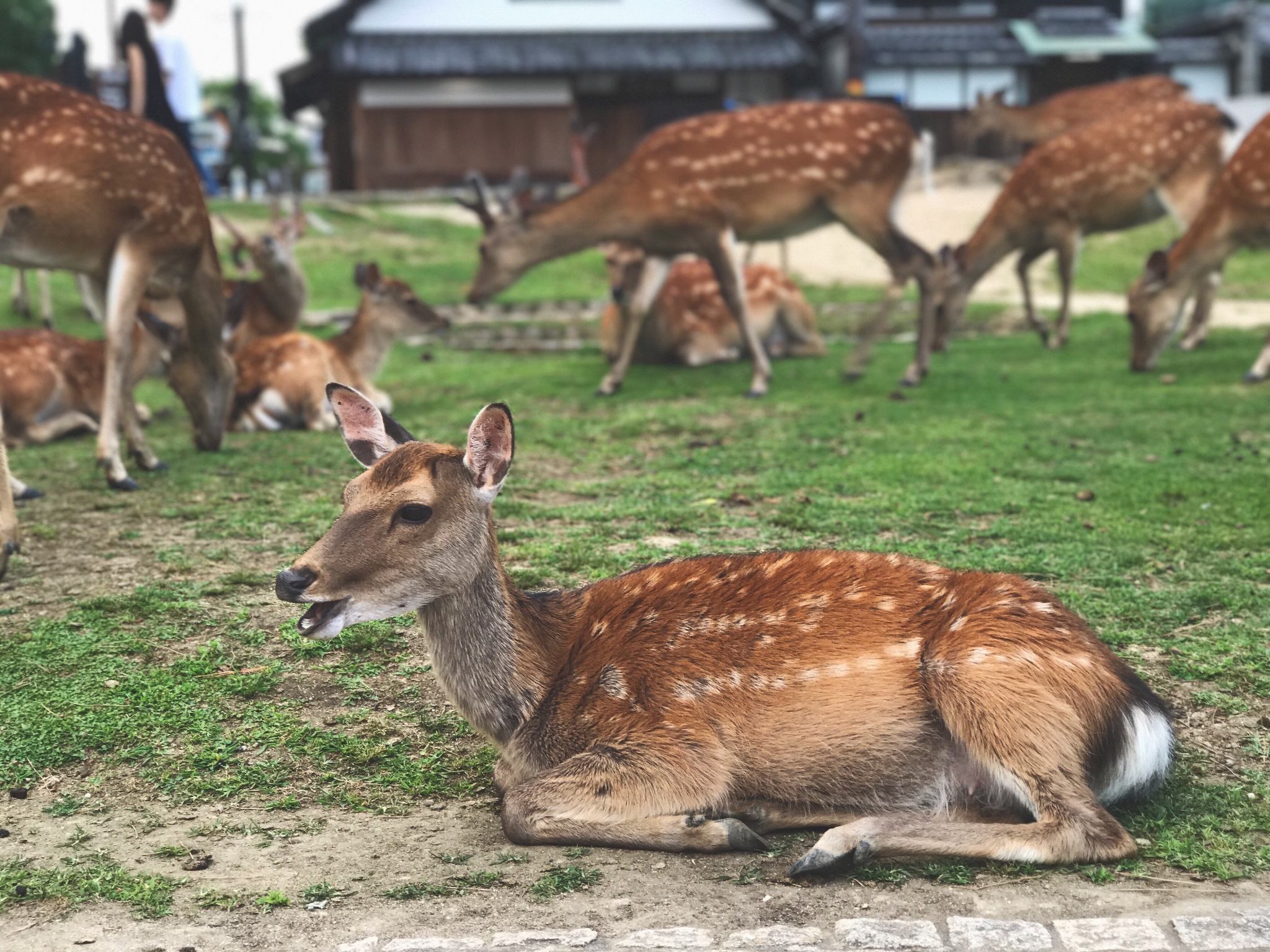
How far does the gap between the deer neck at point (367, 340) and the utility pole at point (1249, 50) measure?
28425 millimetres

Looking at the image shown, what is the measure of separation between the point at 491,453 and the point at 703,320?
8.07 meters

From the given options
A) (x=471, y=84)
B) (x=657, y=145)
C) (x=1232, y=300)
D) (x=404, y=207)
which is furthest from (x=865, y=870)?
(x=471, y=84)

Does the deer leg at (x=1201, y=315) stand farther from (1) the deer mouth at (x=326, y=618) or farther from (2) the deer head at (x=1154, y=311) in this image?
(1) the deer mouth at (x=326, y=618)

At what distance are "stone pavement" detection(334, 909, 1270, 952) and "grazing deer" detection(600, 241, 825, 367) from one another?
8.43m

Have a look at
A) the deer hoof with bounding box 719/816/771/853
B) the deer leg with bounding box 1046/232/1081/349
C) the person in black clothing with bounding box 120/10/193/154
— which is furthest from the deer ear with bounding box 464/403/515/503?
the deer leg with bounding box 1046/232/1081/349

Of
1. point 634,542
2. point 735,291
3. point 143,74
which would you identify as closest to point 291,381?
point 143,74

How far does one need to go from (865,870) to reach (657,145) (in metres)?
7.83

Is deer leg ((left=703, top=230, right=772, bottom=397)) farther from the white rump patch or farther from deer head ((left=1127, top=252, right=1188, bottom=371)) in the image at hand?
the white rump patch

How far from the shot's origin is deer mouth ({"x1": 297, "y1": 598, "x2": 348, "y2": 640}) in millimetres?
3213

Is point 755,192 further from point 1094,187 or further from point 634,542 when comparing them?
point 634,542

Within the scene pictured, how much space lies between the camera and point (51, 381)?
8258 millimetres

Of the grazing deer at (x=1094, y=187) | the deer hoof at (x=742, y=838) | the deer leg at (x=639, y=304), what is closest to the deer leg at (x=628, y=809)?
the deer hoof at (x=742, y=838)

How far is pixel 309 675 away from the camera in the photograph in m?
4.20

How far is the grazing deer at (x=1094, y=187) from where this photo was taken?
37.7ft
